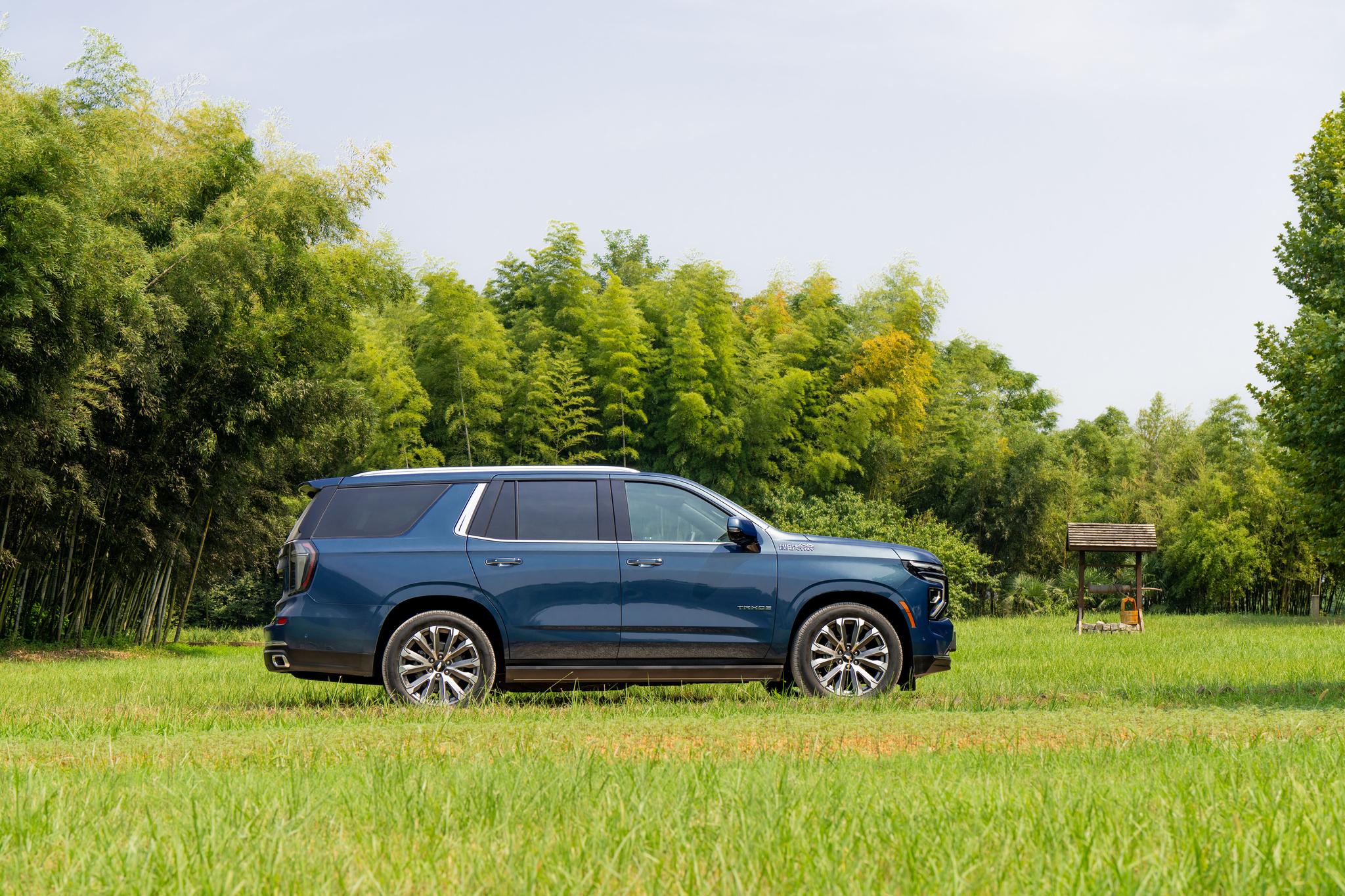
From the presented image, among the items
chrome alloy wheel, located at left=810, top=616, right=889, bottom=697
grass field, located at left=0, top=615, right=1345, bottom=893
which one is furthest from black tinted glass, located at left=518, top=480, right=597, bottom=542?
chrome alloy wheel, located at left=810, top=616, right=889, bottom=697

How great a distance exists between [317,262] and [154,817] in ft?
64.9

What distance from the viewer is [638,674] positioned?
8.63 metres

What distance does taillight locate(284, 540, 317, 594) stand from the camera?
852 centimetres

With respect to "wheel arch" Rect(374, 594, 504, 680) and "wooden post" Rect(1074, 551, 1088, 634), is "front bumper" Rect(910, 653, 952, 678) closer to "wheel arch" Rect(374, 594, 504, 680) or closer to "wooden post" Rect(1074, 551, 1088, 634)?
"wheel arch" Rect(374, 594, 504, 680)

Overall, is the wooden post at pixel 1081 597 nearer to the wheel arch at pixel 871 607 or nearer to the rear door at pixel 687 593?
the wheel arch at pixel 871 607

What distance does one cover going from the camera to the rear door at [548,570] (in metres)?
8.55

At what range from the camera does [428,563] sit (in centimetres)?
855

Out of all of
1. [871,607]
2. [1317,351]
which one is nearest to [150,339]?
[871,607]

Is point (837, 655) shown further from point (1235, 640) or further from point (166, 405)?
point (166, 405)

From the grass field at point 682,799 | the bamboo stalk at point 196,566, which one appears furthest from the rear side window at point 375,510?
the bamboo stalk at point 196,566

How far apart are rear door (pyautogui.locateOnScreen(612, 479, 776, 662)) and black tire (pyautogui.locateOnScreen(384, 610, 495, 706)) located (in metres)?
1.00

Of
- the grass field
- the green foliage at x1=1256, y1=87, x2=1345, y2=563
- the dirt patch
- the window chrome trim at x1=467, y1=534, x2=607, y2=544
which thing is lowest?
the dirt patch

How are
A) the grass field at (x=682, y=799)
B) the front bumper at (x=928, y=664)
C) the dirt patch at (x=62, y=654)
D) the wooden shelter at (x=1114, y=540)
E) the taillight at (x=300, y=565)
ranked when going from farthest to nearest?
1. the wooden shelter at (x=1114, y=540)
2. the dirt patch at (x=62, y=654)
3. the front bumper at (x=928, y=664)
4. the taillight at (x=300, y=565)
5. the grass field at (x=682, y=799)

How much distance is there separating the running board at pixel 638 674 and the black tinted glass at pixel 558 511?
0.93 metres
